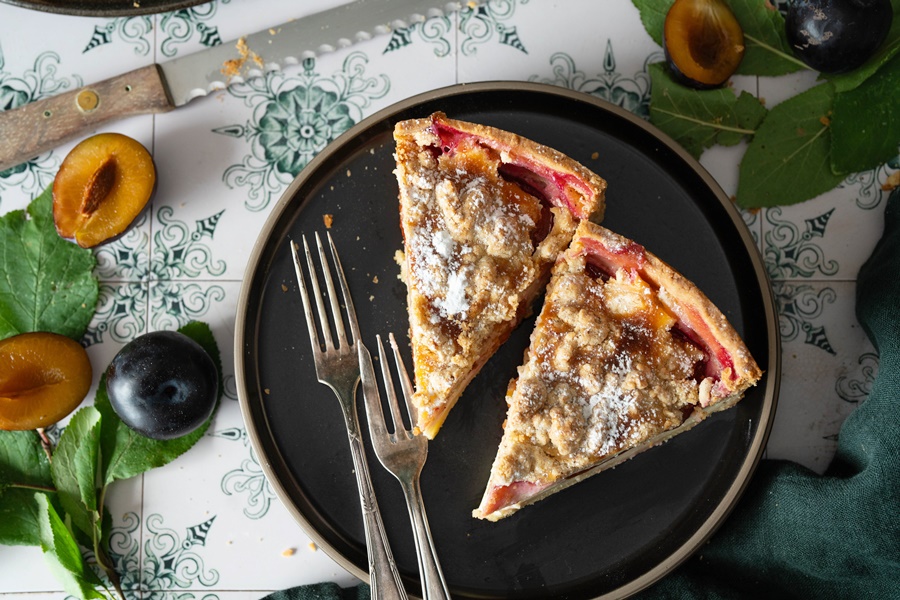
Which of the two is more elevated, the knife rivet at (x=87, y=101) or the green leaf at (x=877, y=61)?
the knife rivet at (x=87, y=101)

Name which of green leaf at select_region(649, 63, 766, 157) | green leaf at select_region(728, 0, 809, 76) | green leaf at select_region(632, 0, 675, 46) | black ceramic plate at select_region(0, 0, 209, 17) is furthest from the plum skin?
green leaf at select_region(728, 0, 809, 76)

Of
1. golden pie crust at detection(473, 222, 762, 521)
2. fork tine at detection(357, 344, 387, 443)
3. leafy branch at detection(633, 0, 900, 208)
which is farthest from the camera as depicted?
leafy branch at detection(633, 0, 900, 208)

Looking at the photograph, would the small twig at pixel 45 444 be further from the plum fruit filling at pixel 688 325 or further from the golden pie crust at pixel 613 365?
the plum fruit filling at pixel 688 325

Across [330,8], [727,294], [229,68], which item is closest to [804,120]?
[727,294]

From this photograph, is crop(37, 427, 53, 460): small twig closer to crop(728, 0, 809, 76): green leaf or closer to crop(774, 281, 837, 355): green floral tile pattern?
crop(774, 281, 837, 355): green floral tile pattern

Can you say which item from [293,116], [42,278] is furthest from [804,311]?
[42,278]

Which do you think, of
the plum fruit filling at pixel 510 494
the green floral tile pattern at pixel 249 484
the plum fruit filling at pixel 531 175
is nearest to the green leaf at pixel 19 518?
the green floral tile pattern at pixel 249 484
